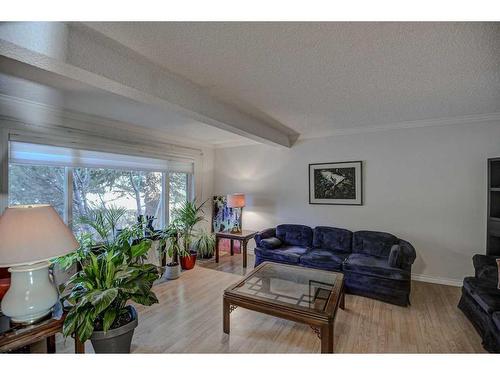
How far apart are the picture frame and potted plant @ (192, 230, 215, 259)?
79.6 inches

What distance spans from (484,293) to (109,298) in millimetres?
3118

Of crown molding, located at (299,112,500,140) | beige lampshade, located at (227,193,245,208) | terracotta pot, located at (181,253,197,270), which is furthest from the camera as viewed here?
beige lampshade, located at (227,193,245,208)

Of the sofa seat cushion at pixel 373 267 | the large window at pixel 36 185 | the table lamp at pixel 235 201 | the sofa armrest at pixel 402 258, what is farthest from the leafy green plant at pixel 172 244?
the sofa armrest at pixel 402 258

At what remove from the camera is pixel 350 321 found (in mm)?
2369

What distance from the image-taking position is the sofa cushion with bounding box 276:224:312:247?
12.9 ft

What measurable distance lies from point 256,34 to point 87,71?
1.06 meters

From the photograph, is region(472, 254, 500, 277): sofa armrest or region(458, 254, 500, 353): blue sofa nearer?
region(458, 254, 500, 353): blue sofa

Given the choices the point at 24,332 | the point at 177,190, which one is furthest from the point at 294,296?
the point at 177,190

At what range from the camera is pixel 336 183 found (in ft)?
13.0

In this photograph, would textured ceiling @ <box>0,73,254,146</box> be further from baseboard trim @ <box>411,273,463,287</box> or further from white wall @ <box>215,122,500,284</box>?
baseboard trim @ <box>411,273,463,287</box>

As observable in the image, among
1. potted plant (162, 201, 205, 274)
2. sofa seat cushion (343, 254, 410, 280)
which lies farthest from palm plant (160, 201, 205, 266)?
sofa seat cushion (343, 254, 410, 280)
